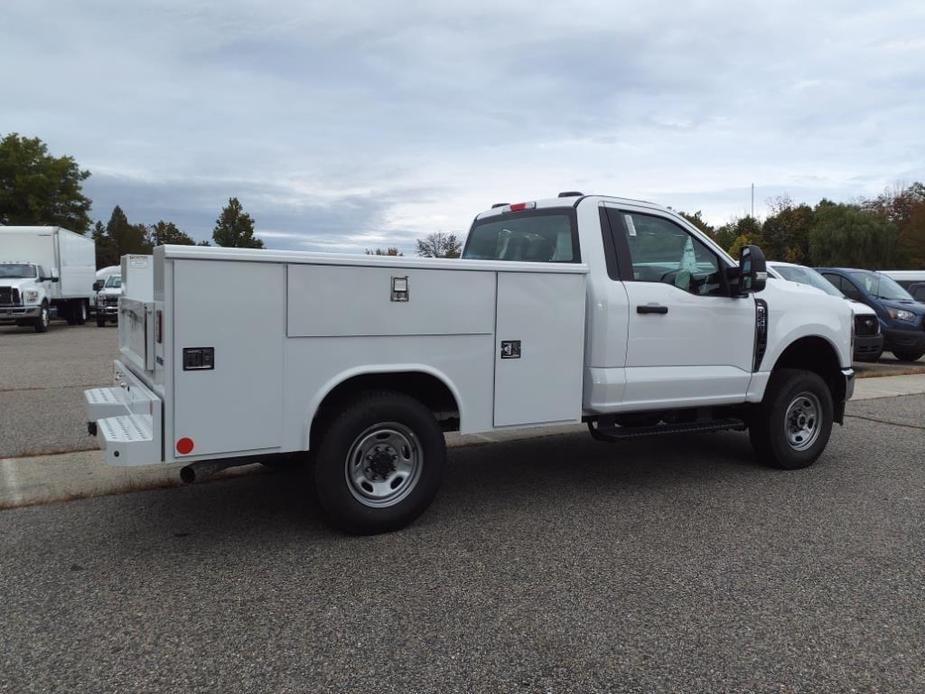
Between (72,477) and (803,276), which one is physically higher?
(803,276)

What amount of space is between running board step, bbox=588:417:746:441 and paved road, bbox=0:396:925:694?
47 centimetres

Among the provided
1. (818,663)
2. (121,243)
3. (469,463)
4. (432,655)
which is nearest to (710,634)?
(818,663)

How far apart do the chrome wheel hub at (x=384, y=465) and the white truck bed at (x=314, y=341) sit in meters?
0.34

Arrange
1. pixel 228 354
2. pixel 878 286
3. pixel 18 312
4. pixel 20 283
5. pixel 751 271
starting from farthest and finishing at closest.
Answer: pixel 20 283
pixel 18 312
pixel 878 286
pixel 751 271
pixel 228 354

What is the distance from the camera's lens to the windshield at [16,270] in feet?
74.5

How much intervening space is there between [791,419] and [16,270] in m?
23.4

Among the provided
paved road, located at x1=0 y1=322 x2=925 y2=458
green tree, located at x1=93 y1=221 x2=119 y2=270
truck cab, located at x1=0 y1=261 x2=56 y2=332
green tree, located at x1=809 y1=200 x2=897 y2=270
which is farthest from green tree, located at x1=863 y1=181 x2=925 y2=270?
green tree, located at x1=93 y1=221 x2=119 y2=270

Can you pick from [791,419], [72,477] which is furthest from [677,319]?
[72,477]

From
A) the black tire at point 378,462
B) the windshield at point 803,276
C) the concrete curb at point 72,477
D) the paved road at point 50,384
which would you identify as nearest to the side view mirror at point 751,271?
the concrete curb at point 72,477

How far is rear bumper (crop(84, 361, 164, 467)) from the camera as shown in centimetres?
391

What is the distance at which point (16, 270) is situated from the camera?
22.9 metres

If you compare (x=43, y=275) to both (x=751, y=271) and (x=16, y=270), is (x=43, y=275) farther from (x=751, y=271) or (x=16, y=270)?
(x=751, y=271)

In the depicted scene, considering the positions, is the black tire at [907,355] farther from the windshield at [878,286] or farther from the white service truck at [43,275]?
A: the white service truck at [43,275]

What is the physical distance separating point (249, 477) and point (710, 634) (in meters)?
3.84
